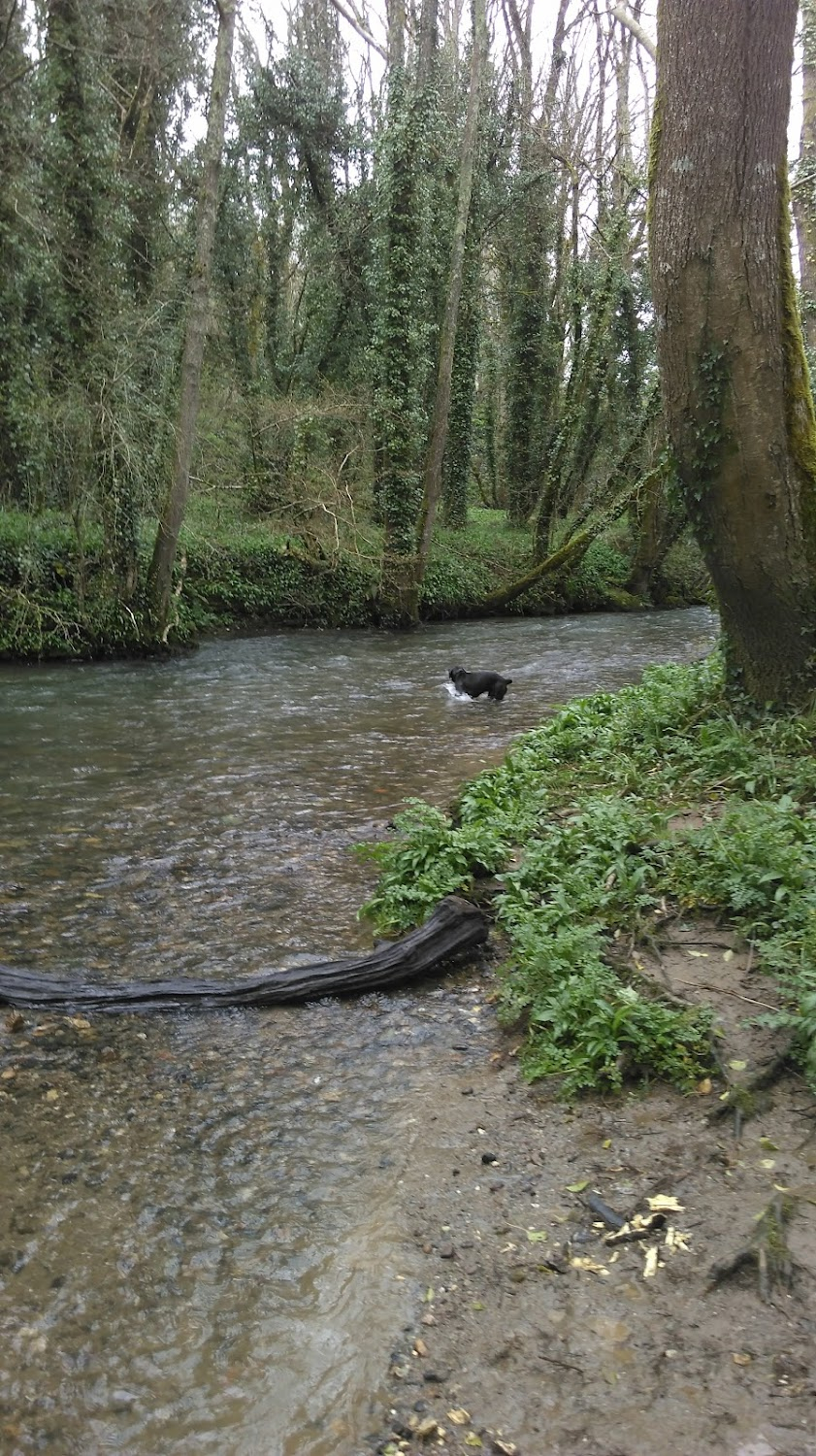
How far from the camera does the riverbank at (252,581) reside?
15.9 m

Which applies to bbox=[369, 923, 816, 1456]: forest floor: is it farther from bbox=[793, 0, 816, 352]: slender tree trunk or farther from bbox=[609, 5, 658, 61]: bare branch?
bbox=[609, 5, 658, 61]: bare branch

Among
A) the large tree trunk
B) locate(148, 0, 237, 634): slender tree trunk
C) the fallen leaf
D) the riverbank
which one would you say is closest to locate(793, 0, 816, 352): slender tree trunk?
the large tree trunk

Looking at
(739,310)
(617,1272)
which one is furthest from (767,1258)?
(739,310)

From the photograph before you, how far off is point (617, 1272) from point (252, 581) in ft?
60.5

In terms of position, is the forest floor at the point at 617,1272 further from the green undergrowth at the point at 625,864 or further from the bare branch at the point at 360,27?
the bare branch at the point at 360,27

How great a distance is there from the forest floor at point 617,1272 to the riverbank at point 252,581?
43.9ft

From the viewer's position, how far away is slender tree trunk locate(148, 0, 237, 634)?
53.7 ft

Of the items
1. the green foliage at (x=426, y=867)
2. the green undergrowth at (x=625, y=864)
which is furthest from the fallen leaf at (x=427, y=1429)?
the green foliage at (x=426, y=867)

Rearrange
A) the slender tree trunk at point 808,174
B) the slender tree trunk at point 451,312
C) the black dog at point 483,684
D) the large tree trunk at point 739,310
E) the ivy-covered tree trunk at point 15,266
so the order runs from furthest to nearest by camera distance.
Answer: the slender tree trunk at point 451,312, the ivy-covered tree trunk at point 15,266, the slender tree trunk at point 808,174, the black dog at point 483,684, the large tree trunk at point 739,310

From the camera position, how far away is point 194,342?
16.6 meters

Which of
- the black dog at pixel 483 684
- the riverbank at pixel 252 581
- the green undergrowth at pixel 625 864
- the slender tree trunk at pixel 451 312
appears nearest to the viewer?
the green undergrowth at pixel 625 864

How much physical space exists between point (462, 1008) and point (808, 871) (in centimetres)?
186

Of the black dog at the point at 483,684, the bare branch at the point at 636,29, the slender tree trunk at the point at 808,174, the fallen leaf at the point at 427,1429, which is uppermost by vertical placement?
the bare branch at the point at 636,29

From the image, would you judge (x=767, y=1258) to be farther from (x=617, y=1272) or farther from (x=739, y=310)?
(x=739, y=310)
